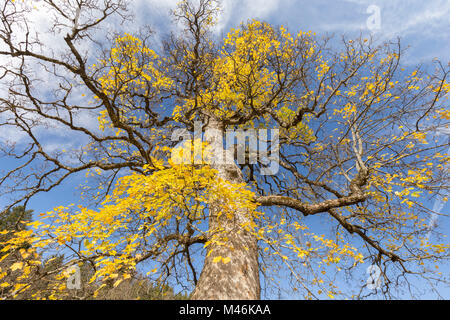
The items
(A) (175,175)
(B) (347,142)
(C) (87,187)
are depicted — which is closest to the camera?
(A) (175,175)

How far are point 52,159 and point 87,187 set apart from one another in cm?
186

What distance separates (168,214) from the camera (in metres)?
2.81

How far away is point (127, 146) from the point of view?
6.86 metres

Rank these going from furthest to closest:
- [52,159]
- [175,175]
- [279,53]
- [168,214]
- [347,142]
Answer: [279,53], [52,159], [347,142], [168,214], [175,175]

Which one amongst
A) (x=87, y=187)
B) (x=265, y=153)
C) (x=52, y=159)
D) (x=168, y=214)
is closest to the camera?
(x=168, y=214)

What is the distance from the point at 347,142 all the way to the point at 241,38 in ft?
15.0

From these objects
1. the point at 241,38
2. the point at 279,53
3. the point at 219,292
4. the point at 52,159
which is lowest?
the point at 219,292

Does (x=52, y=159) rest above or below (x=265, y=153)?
below
